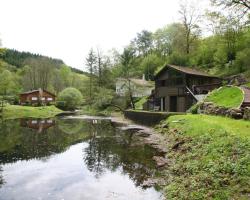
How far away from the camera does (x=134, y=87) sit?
186 ft

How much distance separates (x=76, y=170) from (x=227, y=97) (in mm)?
18066

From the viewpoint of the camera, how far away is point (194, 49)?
2452 inches

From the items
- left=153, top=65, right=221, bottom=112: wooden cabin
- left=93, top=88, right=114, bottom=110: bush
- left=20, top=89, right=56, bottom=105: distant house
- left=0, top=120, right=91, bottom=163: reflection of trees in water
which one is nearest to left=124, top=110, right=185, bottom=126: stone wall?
left=153, top=65, right=221, bottom=112: wooden cabin

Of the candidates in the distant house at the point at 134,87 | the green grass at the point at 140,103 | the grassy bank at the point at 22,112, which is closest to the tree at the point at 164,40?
the distant house at the point at 134,87

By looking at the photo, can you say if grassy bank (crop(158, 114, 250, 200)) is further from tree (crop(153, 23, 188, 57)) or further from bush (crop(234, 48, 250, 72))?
tree (crop(153, 23, 188, 57))

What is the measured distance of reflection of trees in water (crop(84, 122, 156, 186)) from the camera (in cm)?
1421

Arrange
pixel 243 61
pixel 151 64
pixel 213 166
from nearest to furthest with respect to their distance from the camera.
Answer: pixel 213 166 < pixel 243 61 < pixel 151 64

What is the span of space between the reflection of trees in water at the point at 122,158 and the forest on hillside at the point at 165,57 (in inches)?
481

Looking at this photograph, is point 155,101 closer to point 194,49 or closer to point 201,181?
point 194,49

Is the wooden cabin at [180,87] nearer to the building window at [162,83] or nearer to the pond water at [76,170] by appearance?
the building window at [162,83]

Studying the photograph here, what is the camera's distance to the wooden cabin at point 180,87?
3731 cm

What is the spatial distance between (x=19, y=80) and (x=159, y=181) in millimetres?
93807

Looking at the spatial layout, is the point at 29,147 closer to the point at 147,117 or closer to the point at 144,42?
the point at 147,117

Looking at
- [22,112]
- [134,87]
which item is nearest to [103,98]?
[134,87]
